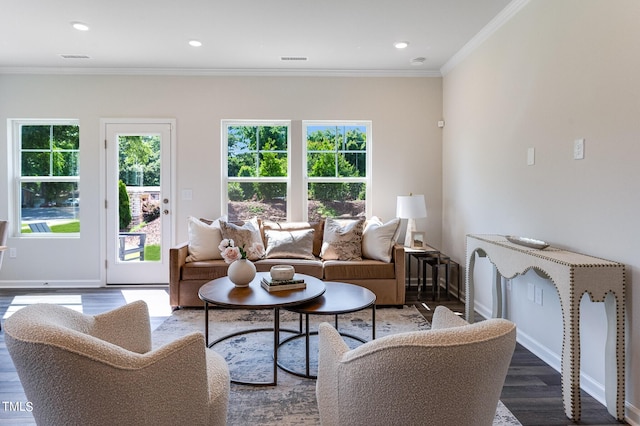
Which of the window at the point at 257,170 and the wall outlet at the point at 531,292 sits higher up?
the window at the point at 257,170

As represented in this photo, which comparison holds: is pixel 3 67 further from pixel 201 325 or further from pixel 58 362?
pixel 58 362

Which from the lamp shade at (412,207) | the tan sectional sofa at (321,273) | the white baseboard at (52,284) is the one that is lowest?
the white baseboard at (52,284)

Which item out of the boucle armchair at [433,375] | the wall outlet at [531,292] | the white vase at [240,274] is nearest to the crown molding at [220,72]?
the white vase at [240,274]

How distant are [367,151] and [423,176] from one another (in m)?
0.76

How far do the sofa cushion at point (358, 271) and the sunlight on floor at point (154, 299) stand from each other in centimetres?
161

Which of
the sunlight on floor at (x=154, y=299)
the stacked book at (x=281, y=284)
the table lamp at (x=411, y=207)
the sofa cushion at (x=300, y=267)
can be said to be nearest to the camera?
the stacked book at (x=281, y=284)

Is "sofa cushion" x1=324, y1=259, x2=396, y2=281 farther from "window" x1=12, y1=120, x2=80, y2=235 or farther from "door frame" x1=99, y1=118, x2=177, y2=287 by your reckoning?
"window" x1=12, y1=120, x2=80, y2=235

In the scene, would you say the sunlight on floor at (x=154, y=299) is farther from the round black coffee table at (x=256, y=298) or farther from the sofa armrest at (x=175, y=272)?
the round black coffee table at (x=256, y=298)

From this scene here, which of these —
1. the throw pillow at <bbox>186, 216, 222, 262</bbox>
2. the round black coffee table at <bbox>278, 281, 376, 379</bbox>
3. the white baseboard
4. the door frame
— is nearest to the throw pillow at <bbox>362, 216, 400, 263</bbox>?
the round black coffee table at <bbox>278, 281, 376, 379</bbox>

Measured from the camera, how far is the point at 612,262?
1870mm

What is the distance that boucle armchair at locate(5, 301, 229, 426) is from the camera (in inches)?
Answer: 40.2

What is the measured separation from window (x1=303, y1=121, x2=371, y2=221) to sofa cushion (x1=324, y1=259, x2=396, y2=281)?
3.54ft

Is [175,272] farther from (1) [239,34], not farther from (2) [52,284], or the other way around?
(1) [239,34]

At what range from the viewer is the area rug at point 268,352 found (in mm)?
1925
